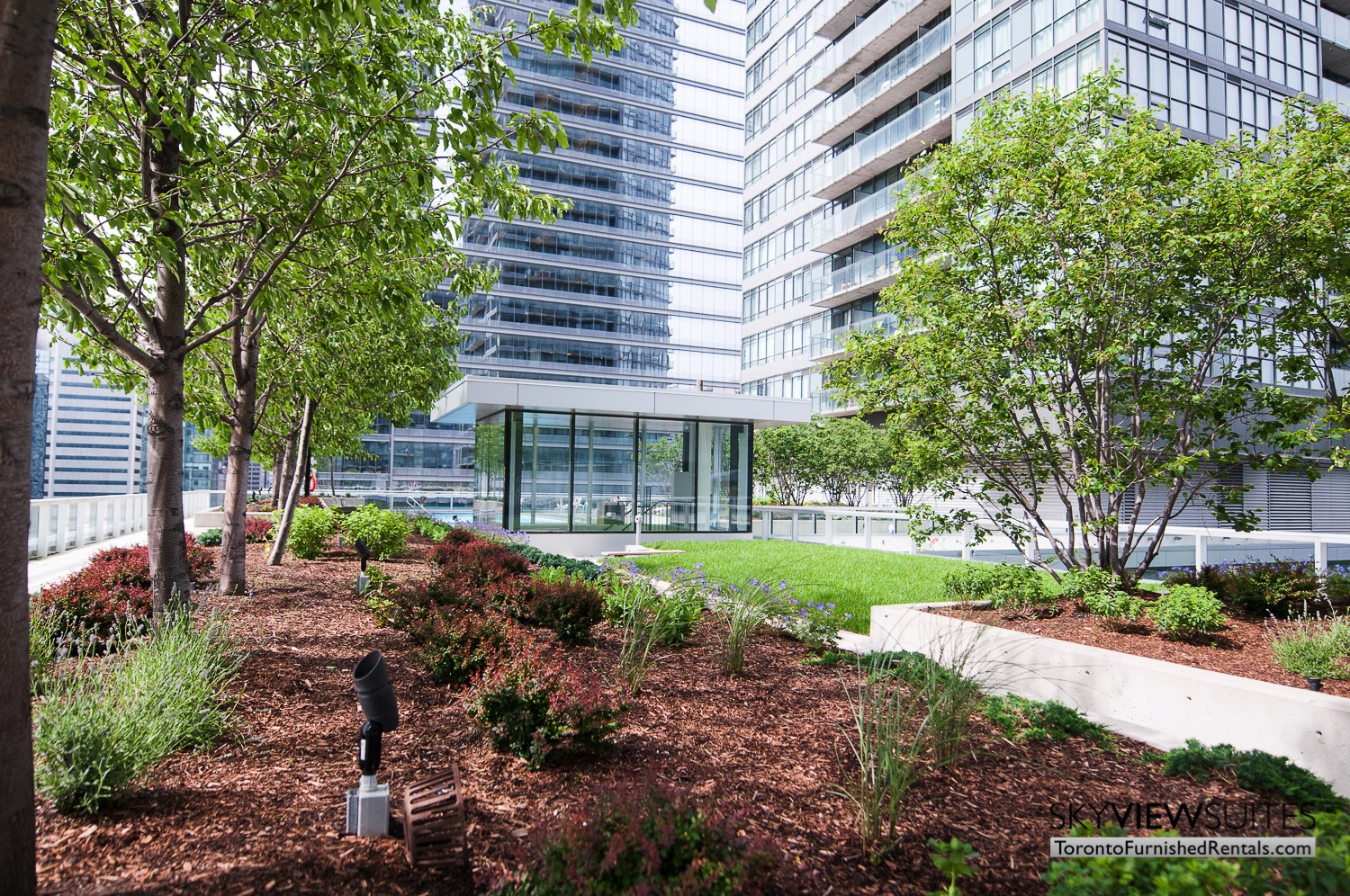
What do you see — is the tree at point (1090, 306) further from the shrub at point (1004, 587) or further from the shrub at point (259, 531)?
the shrub at point (259, 531)

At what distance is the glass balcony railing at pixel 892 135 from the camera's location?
3114cm

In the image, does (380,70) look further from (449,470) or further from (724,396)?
(449,470)

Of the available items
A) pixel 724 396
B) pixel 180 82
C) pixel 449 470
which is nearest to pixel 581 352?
pixel 449 470

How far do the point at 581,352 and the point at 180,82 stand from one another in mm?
59943

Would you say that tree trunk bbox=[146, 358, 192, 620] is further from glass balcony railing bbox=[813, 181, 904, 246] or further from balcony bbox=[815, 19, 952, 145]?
balcony bbox=[815, 19, 952, 145]

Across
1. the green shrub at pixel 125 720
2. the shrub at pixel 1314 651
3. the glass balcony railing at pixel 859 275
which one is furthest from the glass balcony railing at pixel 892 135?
the green shrub at pixel 125 720

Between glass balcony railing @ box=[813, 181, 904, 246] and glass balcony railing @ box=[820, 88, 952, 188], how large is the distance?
167 cm

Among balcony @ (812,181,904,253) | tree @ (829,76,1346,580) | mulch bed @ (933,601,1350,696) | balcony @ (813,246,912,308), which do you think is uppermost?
balcony @ (812,181,904,253)

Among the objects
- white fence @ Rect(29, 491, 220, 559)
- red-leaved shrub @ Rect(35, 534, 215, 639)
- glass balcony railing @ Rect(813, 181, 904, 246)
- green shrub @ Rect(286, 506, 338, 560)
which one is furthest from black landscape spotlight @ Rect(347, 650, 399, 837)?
glass balcony railing @ Rect(813, 181, 904, 246)

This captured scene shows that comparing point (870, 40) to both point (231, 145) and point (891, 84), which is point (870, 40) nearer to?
point (891, 84)

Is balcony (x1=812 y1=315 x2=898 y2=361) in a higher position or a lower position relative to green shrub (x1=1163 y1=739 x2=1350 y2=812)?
higher

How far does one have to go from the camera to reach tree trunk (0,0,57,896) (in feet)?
7.86

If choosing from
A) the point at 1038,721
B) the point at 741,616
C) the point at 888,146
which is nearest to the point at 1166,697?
the point at 1038,721

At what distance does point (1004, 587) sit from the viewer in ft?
24.5
